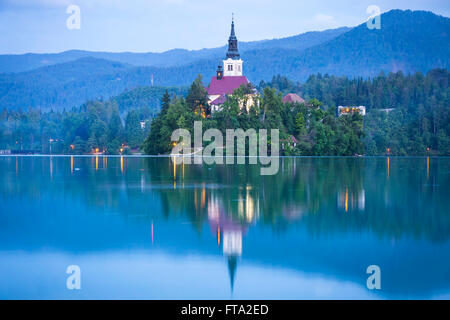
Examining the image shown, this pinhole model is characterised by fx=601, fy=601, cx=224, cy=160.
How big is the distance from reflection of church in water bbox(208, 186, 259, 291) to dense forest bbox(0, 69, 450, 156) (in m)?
53.8

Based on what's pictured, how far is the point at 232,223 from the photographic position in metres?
16.7

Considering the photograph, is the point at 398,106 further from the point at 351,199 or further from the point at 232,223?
the point at 232,223

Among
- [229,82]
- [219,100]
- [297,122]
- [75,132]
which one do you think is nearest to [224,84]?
[229,82]

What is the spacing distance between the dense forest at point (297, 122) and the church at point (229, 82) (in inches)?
66.8

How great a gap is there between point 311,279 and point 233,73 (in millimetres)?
94399

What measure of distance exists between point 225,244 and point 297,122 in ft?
224

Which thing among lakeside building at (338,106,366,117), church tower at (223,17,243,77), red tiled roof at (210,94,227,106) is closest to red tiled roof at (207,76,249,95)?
red tiled roof at (210,94,227,106)

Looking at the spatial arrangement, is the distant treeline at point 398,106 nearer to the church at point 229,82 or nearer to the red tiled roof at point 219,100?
the church at point 229,82

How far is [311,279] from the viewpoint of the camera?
10914 millimetres

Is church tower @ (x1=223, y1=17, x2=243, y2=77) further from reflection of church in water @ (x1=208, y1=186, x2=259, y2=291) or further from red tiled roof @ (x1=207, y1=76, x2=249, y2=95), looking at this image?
reflection of church in water @ (x1=208, y1=186, x2=259, y2=291)

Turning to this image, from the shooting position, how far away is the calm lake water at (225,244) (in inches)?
409

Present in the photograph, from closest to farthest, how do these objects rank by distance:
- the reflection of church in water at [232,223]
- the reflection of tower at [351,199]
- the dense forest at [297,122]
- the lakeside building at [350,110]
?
the reflection of church in water at [232,223], the reflection of tower at [351,199], the dense forest at [297,122], the lakeside building at [350,110]

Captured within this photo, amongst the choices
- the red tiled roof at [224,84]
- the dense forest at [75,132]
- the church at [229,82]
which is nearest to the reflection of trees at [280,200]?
the church at [229,82]

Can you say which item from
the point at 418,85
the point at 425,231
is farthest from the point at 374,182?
the point at 418,85
